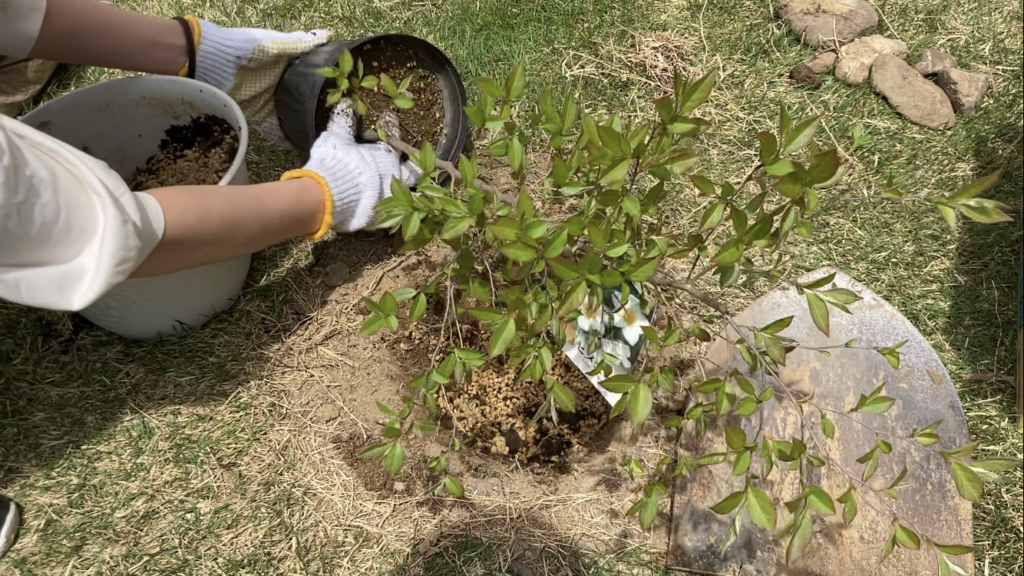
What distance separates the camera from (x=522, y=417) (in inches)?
56.1

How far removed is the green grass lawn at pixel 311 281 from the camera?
137cm

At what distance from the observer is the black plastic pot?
151 centimetres

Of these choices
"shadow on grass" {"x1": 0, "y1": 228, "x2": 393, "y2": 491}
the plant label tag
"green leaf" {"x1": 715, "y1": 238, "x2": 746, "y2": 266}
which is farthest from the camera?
"shadow on grass" {"x1": 0, "y1": 228, "x2": 393, "y2": 491}

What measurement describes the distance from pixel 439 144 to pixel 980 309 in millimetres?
1561

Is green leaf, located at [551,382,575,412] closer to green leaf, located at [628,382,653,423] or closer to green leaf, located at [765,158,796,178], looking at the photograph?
green leaf, located at [628,382,653,423]

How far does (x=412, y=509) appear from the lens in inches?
54.8

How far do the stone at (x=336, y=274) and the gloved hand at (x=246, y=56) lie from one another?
1.60ft

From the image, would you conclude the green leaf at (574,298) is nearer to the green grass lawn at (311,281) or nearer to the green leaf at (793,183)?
the green leaf at (793,183)

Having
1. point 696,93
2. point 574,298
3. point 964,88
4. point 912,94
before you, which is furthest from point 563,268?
point 964,88

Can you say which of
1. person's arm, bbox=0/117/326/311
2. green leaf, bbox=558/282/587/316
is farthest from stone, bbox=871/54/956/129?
person's arm, bbox=0/117/326/311

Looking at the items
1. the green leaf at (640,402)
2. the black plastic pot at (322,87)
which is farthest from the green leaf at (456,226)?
the black plastic pot at (322,87)

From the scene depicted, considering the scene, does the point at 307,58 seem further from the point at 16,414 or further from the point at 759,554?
the point at 759,554

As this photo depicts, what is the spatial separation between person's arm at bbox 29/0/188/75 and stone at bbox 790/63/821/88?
1.80m

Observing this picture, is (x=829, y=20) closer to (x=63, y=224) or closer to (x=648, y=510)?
(x=648, y=510)
